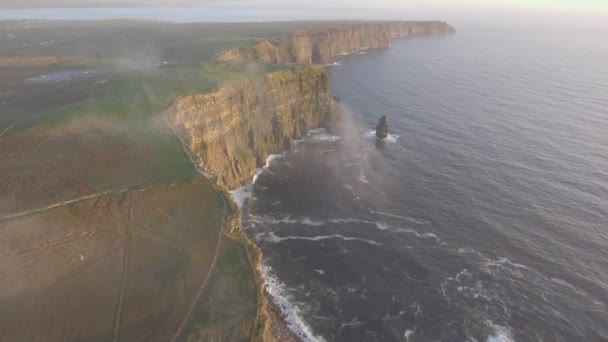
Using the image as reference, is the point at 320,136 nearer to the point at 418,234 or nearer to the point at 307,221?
the point at 307,221

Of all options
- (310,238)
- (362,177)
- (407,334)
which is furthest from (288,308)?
(362,177)

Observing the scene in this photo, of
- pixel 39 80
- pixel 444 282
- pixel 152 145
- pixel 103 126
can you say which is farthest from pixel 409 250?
pixel 39 80

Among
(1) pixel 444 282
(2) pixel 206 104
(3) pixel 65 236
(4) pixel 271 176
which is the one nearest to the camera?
(3) pixel 65 236

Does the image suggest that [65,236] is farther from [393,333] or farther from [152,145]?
[393,333]

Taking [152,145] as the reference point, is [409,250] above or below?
below

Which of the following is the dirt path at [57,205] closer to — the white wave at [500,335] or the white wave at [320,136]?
the white wave at [500,335]
